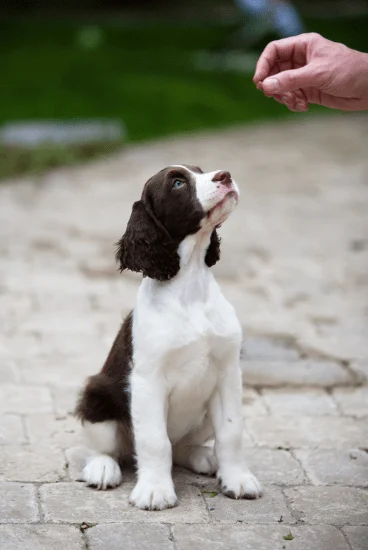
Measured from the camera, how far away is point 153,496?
13.4ft

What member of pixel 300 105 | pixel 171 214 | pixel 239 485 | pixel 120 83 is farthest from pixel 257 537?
pixel 120 83

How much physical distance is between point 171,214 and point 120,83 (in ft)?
40.3

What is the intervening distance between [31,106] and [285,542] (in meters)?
11.2

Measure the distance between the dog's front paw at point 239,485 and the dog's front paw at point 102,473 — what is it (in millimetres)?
452

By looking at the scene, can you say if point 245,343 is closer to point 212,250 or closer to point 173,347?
point 212,250

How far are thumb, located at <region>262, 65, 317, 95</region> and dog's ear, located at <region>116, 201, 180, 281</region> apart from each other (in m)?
0.71

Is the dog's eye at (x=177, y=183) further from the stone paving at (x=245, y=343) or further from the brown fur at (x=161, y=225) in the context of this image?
the stone paving at (x=245, y=343)

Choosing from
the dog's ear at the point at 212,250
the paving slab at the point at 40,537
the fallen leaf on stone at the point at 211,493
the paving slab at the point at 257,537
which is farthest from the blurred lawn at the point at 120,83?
the paving slab at the point at 257,537

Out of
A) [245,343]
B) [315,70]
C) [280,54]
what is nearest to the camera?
[315,70]

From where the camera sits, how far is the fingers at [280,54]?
14.2 ft

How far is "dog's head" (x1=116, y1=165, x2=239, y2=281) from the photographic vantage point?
3959mm

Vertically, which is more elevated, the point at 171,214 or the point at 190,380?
the point at 171,214

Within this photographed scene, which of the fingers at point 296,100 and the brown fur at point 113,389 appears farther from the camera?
the fingers at point 296,100

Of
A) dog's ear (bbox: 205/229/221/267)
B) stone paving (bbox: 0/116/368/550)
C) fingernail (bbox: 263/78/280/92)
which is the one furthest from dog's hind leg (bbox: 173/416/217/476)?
fingernail (bbox: 263/78/280/92)
